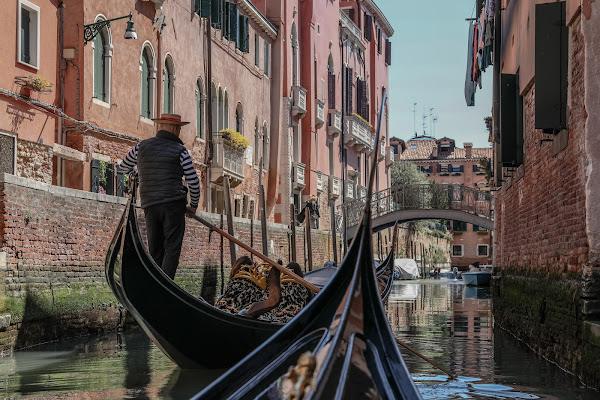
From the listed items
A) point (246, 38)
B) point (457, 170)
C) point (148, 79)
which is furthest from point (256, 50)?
point (457, 170)

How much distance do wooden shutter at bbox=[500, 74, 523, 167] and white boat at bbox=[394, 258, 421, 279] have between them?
21.3 m


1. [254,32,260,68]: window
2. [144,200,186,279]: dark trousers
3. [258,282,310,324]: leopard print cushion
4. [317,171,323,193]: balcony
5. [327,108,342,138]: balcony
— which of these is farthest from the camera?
[327,108,342,138]: balcony

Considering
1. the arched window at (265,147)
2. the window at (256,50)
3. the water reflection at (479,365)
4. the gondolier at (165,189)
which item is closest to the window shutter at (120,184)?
the water reflection at (479,365)

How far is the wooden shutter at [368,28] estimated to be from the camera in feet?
90.7

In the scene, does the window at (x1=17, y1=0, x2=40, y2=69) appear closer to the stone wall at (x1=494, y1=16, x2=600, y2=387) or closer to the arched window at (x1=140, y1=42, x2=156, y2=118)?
the arched window at (x1=140, y1=42, x2=156, y2=118)

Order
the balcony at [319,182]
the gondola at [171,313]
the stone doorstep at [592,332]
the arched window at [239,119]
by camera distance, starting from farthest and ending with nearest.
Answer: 1. the balcony at [319,182]
2. the arched window at [239,119]
3. the gondola at [171,313]
4. the stone doorstep at [592,332]

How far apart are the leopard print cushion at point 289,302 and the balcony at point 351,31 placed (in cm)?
1928

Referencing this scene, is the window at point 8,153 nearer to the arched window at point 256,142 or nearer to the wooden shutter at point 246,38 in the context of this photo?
the wooden shutter at point 246,38

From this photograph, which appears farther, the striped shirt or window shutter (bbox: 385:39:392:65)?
window shutter (bbox: 385:39:392:65)

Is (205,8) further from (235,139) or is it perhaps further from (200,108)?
(235,139)

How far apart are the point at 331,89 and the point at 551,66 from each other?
17241mm

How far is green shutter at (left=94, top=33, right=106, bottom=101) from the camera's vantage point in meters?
11.4

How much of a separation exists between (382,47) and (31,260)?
23262mm

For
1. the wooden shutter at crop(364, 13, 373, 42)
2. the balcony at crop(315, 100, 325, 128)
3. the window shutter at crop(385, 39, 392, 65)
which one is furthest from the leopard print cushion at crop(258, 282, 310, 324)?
the window shutter at crop(385, 39, 392, 65)
